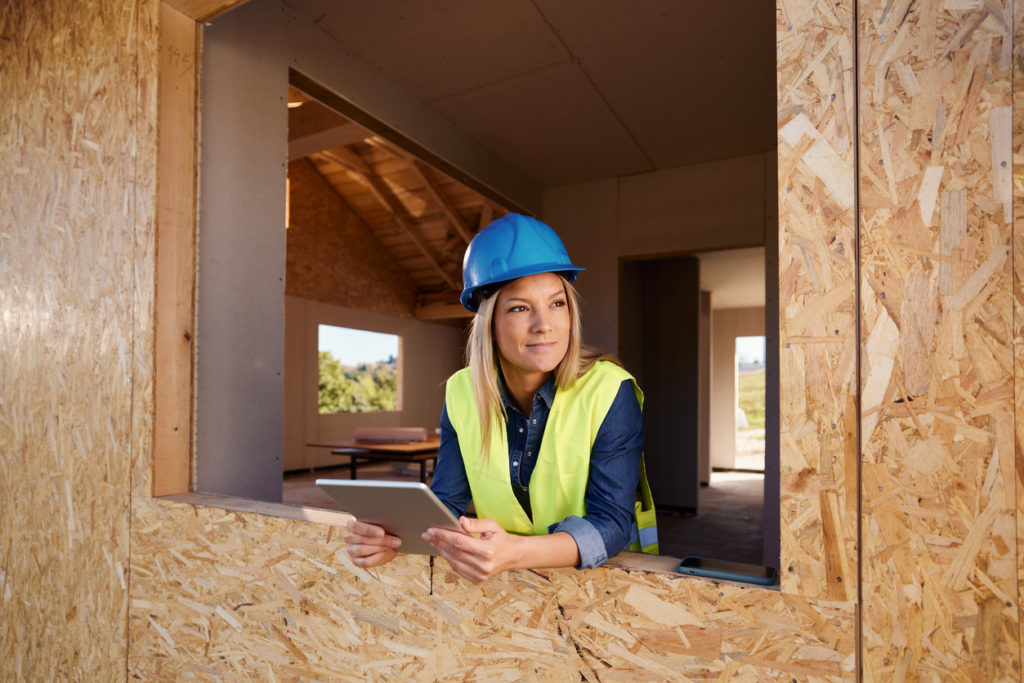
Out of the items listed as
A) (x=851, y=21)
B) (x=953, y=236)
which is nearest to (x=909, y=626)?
(x=953, y=236)

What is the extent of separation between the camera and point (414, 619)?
1.49 m

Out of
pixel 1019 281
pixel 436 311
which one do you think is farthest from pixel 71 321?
pixel 436 311

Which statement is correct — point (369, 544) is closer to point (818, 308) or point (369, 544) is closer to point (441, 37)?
point (818, 308)

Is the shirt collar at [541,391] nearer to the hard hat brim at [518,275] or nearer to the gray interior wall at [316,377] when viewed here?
the hard hat brim at [518,275]

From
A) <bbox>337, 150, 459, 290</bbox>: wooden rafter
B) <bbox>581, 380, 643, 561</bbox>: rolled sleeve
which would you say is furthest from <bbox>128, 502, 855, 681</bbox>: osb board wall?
<bbox>337, 150, 459, 290</bbox>: wooden rafter

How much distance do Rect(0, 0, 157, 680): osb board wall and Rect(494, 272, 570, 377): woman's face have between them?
4.35 feet

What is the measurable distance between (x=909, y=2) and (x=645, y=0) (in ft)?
6.13

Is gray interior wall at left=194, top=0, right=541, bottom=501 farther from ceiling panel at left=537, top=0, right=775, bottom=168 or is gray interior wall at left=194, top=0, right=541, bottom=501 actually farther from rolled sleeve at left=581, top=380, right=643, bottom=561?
rolled sleeve at left=581, top=380, right=643, bottom=561

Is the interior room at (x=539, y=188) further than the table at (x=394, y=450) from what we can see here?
No

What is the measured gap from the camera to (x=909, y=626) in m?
1.01

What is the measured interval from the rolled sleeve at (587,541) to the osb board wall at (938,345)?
478 mm

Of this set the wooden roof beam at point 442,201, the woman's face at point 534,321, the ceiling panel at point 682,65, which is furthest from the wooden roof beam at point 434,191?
the woman's face at point 534,321

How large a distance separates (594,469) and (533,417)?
22 cm

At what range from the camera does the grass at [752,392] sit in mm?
16594
